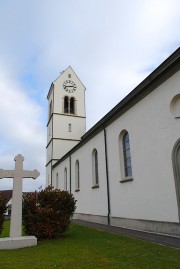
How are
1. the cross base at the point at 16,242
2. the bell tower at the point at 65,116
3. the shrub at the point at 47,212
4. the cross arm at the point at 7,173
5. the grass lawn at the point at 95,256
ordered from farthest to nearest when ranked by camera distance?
1. the bell tower at the point at 65,116
2. the shrub at the point at 47,212
3. the cross arm at the point at 7,173
4. the cross base at the point at 16,242
5. the grass lawn at the point at 95,256

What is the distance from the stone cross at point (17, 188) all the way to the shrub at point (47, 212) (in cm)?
121

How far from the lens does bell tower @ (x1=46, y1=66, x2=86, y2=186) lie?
31250mm

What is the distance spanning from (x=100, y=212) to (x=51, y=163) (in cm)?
1635

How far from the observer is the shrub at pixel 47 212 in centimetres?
985

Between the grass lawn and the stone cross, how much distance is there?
0.97 metres

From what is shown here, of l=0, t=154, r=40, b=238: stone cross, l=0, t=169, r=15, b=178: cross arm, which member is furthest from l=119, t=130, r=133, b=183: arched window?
l=0, t=169, r=15, b=178: cross arm

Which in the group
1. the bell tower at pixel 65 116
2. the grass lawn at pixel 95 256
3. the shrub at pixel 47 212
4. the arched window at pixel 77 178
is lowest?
the grass lawn at pixel 95 256

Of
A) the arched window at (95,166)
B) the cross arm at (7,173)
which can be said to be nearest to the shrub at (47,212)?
the cross arm at (7,173)

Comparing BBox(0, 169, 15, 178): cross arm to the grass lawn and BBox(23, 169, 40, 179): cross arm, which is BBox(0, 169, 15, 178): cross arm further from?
the grass lawn

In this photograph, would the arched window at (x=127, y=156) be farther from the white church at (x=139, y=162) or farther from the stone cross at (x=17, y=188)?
the stone cross at (x=17, y=188)

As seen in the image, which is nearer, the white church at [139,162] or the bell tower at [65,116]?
the white church at [139,162]

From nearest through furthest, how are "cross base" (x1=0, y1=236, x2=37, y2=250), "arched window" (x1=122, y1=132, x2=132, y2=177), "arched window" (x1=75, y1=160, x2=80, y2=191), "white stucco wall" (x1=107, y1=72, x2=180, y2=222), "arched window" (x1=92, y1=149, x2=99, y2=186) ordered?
1. "cross base" (x1=0, y1=236, x2=37, y2=250)
2. "white stucco wall" (x1=107, y1=72, x2=180, y2=222)
3. "arched window" (x1=122, y1=132, x2=132, y2=177)
4. "arched window" (x1=92, y1=149, x2=99, y2=186)
5. "arched window" (x1=75, y1=160, x2=80, y2=191)

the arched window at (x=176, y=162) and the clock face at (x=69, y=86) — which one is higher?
the clock face at (x=69, y=86)

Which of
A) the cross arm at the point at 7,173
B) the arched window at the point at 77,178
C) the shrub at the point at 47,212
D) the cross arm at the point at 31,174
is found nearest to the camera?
the cross arm at the point at 7,173
